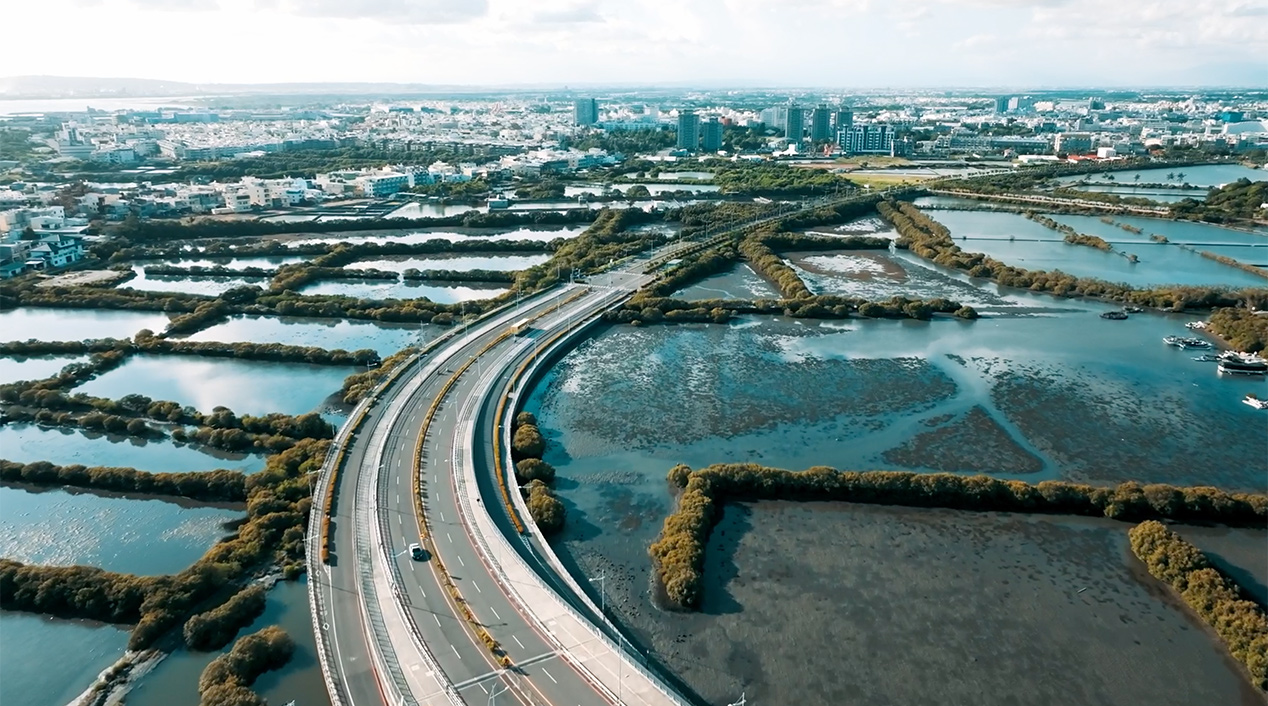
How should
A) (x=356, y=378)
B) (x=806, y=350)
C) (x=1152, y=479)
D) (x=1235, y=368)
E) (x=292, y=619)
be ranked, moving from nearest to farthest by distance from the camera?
(x=292, y=619) < (x=1152, y=479) < (x=356, y=378) < (x=1235, y=368) < (x=806, y=350)

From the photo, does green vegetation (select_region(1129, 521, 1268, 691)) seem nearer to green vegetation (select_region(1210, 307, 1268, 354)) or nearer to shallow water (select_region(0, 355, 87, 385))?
green vegetation (select_region(1210, 307, 1268, 354))

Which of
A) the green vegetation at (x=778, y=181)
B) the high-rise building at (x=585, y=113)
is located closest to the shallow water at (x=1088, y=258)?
the green vegetation at (x=778, y=181)

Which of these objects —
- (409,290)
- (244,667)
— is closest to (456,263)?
(409,290)

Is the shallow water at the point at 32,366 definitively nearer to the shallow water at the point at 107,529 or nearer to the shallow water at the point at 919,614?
the shallow water at the point at 107,529

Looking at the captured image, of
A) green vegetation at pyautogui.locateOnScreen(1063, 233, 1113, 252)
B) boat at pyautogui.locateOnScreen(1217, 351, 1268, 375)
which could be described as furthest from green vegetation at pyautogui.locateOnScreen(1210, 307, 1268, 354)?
green vegetation at pyautogui.locateOnScreen(1063, 233, 1113, 252)

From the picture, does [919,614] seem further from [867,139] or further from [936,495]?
[867,139]

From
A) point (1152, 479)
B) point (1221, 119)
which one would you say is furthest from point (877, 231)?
point (1221, 119)

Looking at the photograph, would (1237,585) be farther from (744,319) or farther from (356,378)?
(356,378)
